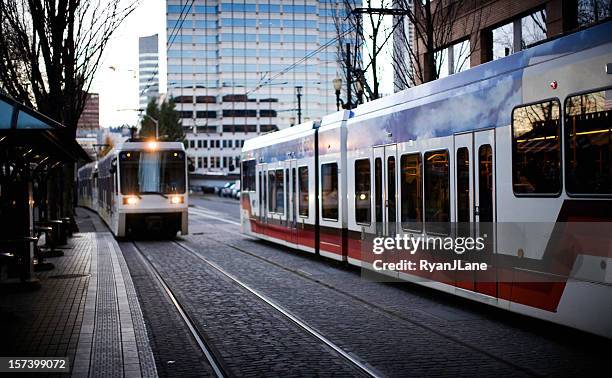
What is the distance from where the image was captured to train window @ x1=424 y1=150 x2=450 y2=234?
37.9 ft

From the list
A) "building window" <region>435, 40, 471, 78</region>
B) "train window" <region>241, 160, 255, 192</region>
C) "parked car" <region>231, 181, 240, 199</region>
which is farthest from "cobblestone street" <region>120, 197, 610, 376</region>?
"parked car" <region>231, 181, 240, 199</region>

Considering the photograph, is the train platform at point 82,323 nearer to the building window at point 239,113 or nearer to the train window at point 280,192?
the train window at point 280,192

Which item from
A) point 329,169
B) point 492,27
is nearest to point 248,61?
point 492,27

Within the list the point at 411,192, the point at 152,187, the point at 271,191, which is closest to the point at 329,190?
the point at 411,192

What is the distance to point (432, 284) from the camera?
1220 cm

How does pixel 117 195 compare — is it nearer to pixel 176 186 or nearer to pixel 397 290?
pixel 176 186

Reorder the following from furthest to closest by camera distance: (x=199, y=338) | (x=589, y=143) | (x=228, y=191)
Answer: (x=228, y=191) < (x=199, y=338) < (x=589, y=143)

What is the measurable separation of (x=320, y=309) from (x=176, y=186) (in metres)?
15.3

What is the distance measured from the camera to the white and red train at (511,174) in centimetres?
825

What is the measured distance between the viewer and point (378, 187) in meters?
14.3

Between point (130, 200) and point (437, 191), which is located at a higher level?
point (437, 191)

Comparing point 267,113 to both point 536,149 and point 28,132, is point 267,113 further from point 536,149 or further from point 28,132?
point 536,149

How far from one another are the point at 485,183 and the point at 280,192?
37.9 feet

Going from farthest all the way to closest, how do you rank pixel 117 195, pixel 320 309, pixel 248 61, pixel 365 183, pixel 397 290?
1. pixel 248 61
2. pixel 117 195
3. pixel 365 183
4. pixel 397 290
5. pixel 320 309
